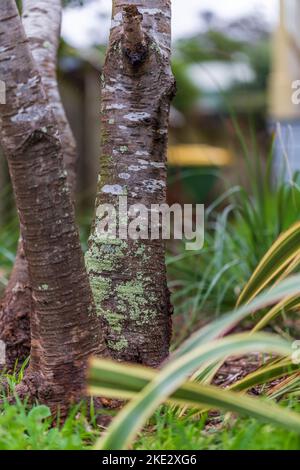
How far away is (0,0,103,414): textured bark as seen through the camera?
76.2 inches

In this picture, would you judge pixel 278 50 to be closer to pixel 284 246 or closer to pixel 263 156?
pixel 263 156

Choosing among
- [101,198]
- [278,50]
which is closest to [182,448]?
[101,198]

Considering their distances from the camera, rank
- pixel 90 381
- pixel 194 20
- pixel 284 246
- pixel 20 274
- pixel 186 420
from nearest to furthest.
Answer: pixel 90 381, pixel 186 420, pixel 284 246, pixel 20 274, pixel 194 20

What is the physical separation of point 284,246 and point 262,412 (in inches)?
30.1

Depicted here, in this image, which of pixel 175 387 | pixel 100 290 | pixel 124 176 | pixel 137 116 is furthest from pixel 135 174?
pixel 175 387

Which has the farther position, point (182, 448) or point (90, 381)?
point (182, 448)

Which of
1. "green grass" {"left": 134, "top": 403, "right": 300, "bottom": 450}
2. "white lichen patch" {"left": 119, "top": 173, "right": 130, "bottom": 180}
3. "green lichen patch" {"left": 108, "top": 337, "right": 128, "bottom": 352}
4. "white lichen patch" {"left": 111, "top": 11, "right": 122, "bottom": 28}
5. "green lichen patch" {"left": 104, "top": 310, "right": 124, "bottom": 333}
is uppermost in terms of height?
"white lichen patch" {"left": 111, "top": 11, "right": 122, "bottom": 28}

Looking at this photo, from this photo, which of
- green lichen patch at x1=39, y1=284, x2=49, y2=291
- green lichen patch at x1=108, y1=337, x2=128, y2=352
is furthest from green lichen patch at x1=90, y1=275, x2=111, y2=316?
green lichen patch at x1=39, y1=284, x2=49, y2=291

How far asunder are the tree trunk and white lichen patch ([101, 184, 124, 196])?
489 millimetres

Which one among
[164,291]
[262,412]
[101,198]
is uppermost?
[101,198]

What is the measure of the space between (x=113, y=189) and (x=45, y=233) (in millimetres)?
441

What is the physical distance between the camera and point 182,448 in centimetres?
177

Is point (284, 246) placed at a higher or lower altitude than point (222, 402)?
higher

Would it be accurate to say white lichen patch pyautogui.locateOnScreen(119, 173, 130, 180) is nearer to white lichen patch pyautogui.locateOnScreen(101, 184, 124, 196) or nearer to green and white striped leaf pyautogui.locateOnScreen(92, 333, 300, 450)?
white lichen patch pyautogui.locateOnScreen(101, 184, 124, 196)
